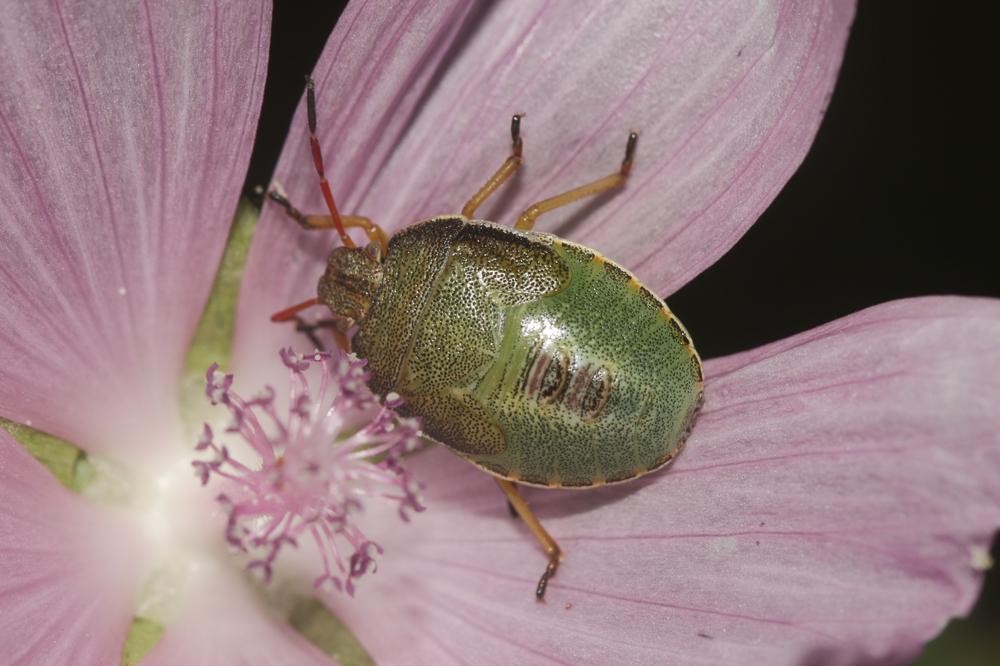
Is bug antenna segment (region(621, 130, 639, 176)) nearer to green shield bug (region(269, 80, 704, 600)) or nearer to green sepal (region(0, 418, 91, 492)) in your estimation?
green shield bug (region(269, 80, 704, 600))

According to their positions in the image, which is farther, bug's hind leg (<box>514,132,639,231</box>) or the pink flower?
bug's hind leg (<box>514,132,639,231</box>)

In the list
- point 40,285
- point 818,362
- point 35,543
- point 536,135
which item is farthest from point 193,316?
point 818,362

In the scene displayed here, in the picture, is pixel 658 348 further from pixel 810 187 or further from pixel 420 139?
pixel 810 187

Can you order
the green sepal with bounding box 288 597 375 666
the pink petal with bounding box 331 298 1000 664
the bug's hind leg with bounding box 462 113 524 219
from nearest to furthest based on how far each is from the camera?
1. the pink petal with bounding box 331 298 1000 664
2. the bug's hind leg with bounding box 462 113 524 219
3. the green sepal with bounding box 288 597 375 666

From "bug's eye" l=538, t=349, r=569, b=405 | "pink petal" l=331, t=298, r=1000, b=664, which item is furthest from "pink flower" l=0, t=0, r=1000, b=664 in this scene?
"bug's eye" l=538, t=349, r=569, b=405

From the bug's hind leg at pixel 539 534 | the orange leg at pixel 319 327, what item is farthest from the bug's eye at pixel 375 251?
the bug's hind leg at pixel 539 534

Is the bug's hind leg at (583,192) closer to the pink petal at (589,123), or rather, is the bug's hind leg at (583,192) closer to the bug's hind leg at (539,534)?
the pink petal at (589,123)

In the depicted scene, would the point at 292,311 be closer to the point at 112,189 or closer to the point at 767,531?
the point at 112,189
